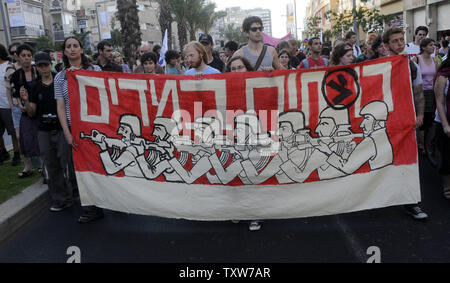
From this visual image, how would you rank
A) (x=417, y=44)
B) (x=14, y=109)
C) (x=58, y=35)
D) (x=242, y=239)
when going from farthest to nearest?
1. (x=58, y=35)
2. (x=417, y=44)
3. (x=14, y=109)
4. (x=242, y=239)

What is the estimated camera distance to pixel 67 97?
4.52 meters

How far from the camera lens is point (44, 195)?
17.6 feet

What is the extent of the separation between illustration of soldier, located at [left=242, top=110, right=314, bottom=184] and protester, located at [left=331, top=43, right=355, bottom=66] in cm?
119

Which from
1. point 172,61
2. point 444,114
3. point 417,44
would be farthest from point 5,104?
point 417,44

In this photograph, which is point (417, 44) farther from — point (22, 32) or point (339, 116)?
point (22, 32)

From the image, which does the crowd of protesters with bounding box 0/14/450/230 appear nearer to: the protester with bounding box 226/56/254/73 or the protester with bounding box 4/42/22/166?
the protester with bounding box 226/56/254/73

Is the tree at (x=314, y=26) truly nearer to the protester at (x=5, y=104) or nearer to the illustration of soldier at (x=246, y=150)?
the protester at (x=5, y=104)

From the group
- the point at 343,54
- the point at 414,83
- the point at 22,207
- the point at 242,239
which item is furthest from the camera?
the point at 343,54

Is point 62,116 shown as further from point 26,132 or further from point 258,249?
point 258,249

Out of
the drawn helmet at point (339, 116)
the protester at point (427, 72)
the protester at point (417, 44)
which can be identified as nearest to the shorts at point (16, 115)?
the drawn helmet at point (339, 116)

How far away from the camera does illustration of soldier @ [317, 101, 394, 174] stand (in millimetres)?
4031

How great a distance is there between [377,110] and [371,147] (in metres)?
0.36

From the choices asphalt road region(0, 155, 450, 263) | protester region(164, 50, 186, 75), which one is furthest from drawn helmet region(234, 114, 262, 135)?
protester region(164, 50, 186, 75)

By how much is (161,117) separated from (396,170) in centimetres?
231
